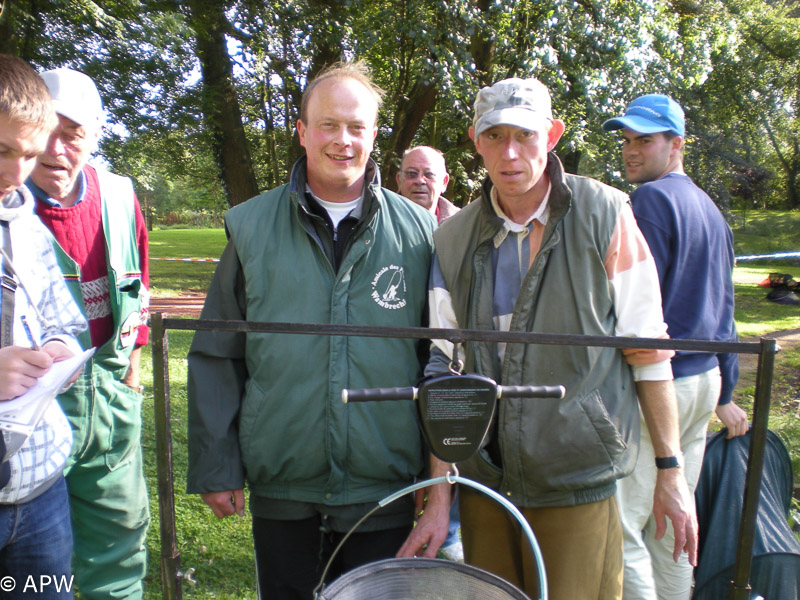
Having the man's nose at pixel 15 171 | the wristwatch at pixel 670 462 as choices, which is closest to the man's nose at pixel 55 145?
the man's nose at pixel 15 171

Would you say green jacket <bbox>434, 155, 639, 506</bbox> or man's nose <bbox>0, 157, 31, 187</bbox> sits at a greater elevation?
man's nose <bbox>0, 157, 31, 187</bbox>

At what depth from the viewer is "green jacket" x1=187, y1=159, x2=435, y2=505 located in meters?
2.07

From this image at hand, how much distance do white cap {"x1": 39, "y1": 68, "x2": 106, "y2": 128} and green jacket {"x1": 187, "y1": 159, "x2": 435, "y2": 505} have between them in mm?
806

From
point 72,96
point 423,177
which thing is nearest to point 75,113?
point 72,96

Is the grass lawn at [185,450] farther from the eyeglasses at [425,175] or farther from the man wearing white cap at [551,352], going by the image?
the eyeglasses at [425,175]

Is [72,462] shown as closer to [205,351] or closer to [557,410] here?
[205,351]

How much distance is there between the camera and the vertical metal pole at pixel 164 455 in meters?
1.66

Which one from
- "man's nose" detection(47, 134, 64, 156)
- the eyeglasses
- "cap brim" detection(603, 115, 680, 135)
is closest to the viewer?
"man's nose" detection(47, 134, 64, 156)

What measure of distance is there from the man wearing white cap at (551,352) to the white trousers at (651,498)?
28.2 inches

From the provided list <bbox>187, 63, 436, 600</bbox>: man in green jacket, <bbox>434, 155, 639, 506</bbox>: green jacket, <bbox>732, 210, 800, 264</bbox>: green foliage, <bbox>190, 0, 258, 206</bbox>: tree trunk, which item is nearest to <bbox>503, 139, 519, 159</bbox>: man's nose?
<bbox>434, 155, 639, 506</bbox>: green jacket

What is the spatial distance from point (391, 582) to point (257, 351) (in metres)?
0.80

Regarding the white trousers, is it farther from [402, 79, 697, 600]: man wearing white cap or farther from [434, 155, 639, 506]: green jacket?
[434, 155, 639, 506]: green jacket

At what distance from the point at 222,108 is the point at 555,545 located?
10.1 metres

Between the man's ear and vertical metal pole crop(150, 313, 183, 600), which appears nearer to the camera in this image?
vertical metal pole crop(150, 313, 183, 600)
